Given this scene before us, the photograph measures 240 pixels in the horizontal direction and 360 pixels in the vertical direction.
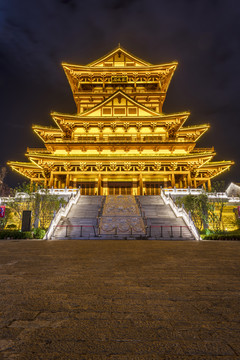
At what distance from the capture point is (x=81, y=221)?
1500 cm

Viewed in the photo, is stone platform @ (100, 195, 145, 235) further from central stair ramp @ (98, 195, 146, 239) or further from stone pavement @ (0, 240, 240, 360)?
stone pavement @ (0, 240, 240, 360)

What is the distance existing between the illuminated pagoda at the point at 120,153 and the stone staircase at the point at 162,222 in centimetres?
659

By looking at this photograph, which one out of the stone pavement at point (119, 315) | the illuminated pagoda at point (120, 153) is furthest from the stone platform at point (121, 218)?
the stone pavement at point (119, 315)

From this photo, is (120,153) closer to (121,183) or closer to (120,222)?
(121,183)

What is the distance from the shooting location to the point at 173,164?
2548 cm

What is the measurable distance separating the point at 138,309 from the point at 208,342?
909 mm

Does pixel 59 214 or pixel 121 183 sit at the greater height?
pixel 121 183

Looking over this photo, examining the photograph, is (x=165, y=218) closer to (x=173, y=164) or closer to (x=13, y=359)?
(x=173, y=164)

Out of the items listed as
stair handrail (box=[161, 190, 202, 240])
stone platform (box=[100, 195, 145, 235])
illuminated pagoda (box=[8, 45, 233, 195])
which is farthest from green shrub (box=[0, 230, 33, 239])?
illuminated pagoda (box=[8, 45, 233, 195])

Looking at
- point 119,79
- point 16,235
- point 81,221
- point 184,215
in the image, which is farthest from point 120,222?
point 119,79

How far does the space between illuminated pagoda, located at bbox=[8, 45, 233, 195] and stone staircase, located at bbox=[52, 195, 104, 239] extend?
5522 millimetres

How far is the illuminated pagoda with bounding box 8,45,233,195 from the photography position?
1001 inches

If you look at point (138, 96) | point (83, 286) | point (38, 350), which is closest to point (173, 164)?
point (138, 96)

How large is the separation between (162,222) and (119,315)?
13.0 m
